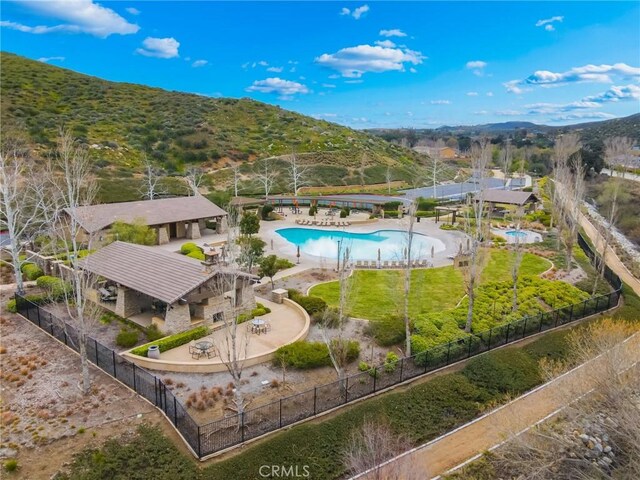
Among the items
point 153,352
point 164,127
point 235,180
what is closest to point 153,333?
point 153,352

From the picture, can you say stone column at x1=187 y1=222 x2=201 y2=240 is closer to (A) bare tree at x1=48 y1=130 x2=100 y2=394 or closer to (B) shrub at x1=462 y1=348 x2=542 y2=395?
(A) bare tree at x1=48 y1=130 x2=100 y2=394

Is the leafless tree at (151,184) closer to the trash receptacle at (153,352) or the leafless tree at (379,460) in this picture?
the trash receptacle at (153,352)

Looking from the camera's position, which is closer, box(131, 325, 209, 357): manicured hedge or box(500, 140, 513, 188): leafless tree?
box(131, 325, 209, 357): manicured hedge

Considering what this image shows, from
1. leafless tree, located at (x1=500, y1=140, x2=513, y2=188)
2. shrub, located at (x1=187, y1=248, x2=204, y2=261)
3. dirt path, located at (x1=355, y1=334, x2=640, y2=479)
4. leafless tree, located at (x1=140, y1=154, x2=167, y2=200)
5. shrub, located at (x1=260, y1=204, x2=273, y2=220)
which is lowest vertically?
dirt path, located at (x1=355, y1=334, x2=640, y2=479)

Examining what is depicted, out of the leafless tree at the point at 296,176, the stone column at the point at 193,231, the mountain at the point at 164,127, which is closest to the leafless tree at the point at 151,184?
the mountain at the point at 164,127

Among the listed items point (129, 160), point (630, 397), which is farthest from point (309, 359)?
point (129, 160)

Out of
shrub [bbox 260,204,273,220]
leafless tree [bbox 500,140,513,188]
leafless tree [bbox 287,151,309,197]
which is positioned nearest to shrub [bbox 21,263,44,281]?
shrub [bbox 260,204,273,220]

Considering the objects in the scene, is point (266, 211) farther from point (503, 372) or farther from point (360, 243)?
point (503, 372)

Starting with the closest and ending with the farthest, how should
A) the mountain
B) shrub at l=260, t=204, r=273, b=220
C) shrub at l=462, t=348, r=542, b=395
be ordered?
shrub at l=462, t=348, r=542, b=395, shrub at l=260, t=204, r=273, b=220, the mountain
